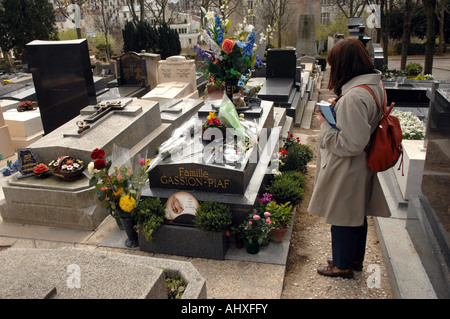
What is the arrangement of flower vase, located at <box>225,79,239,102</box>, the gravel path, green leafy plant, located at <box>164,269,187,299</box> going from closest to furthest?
green leafy plant, located at <box>164,269,187,299</box>, the gravel path, flower vase, located at <box>225,79,239,102</box>

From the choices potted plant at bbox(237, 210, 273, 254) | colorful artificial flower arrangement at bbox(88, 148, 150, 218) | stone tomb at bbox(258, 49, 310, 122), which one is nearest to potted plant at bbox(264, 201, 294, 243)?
potted plant at bbox(237, 210, 273, 254)

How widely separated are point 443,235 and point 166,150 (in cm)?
310

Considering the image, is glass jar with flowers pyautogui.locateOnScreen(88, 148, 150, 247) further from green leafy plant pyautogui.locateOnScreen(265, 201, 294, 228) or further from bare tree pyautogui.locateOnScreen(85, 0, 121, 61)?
bare tree pyautogui.locateOnScreen(85, 0, 121, 61)

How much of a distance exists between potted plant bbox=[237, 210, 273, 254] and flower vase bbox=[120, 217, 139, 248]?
4.14ft

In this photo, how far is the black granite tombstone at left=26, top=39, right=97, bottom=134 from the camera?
302 inches

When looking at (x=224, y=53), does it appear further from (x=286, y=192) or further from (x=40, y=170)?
(x=40, y=170)

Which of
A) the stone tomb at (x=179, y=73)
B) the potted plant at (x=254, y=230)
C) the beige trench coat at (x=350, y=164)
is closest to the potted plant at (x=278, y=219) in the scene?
the potted plant at (x=254, y=230)

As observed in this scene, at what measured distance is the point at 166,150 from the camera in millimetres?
4895

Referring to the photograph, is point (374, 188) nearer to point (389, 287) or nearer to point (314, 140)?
point (389, 287)

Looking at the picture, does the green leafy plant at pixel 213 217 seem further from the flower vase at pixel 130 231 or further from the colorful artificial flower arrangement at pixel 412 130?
the colorful artificial flower arrangement at pixel 412 130

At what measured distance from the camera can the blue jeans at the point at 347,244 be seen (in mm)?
3527

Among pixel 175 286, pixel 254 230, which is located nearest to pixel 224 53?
pixel 254 230

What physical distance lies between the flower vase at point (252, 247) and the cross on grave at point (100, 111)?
2983 millimetres

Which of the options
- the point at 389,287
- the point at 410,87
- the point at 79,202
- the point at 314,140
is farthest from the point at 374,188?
the point at 410,87
